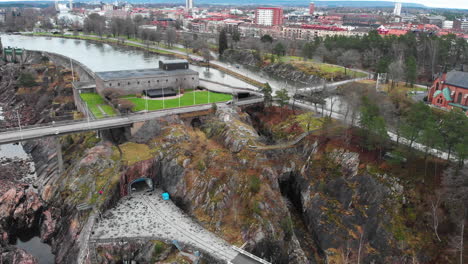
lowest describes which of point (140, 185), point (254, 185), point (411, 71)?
point (140, 185)

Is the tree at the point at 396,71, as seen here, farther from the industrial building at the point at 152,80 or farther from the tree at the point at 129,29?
the tree at the point at 129,29

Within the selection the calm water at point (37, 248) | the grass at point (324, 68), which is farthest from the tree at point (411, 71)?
the calm water at point (37, 248)

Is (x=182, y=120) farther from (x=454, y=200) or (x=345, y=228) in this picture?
(x=454, y=200)

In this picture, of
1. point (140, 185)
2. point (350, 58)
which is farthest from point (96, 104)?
point (350, 58)

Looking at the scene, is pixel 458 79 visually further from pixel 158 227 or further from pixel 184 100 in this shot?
pixel 158 227

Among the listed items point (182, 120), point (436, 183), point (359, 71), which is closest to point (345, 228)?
point (436, 183)
